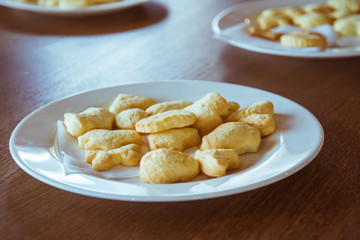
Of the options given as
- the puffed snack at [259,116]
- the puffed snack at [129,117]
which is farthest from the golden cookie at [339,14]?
the puffed snack at [129,117]

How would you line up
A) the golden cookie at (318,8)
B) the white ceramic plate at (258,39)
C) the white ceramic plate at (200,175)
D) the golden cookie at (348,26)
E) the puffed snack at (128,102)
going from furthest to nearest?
the golden cookie at (318,8) → the golden cookie at (348,26) → the white ceramic plate at (258,39) → the puffed snack at (128,102) → the white ceramic plate at (200,175)

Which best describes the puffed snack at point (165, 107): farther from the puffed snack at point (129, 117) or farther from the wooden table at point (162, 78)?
the wooden table at point (162, 78)

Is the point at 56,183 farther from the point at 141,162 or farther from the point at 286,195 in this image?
the point at 286,195

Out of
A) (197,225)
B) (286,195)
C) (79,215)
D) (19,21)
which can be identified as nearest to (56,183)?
(79,215)

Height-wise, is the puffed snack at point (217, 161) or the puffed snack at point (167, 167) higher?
the puffed snack at point (167, 167)

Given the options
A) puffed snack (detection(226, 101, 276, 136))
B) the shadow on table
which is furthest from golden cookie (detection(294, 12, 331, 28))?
puffed snack (detection(226, 101, 276, 136))

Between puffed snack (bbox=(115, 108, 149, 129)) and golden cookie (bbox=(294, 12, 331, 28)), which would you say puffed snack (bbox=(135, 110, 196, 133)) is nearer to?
puffed snack (bbox=(115, 108, 149, 129))
